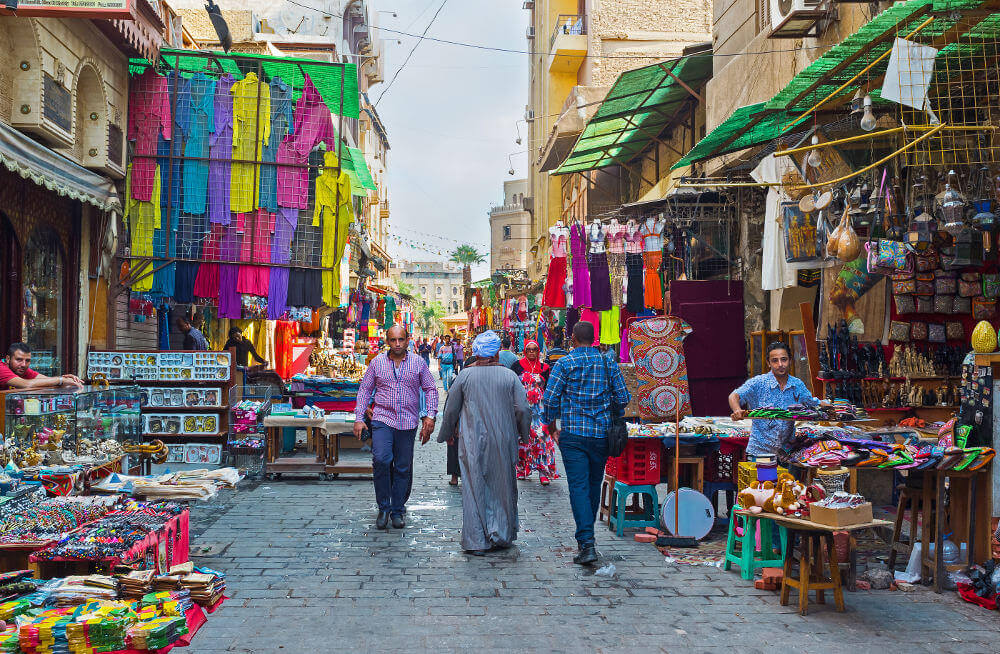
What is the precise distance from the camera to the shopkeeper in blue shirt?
6590 millimetres

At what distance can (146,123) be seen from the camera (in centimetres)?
1230

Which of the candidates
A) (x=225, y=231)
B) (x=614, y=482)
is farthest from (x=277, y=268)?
(x=614, y=482)

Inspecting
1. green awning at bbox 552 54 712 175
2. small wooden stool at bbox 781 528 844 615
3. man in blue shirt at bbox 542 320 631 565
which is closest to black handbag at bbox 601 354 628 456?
man in blue shirt at bbox 542 320 631 565

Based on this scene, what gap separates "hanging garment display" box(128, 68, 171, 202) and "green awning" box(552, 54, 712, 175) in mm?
7183

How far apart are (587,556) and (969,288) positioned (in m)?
5.26

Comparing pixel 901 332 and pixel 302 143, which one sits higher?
pixel 302 143

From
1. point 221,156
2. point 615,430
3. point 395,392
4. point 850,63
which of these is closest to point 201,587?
point 615,430

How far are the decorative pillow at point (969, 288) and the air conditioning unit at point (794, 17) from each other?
3439 mm

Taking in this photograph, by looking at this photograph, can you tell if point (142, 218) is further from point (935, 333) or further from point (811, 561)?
point (935, 333)

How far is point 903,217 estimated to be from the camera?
825cm

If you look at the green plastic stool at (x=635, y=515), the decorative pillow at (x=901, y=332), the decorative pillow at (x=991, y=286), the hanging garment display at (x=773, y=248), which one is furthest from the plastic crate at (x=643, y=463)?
the decorative pillow at (x=991, y=286)

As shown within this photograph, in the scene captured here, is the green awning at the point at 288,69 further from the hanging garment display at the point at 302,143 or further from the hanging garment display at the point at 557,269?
the hanging garment display at the point at 557,269

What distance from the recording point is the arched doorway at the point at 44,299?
35.2ft

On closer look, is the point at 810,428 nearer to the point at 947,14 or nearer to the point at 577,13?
the point at 947,14
